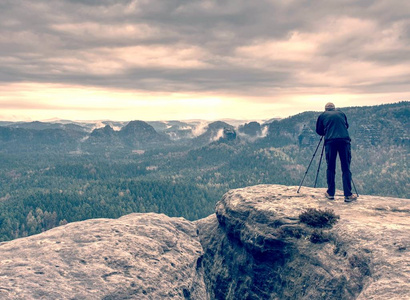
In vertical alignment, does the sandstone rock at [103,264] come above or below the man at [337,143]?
below

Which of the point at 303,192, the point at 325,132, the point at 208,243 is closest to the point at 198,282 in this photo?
the point at 208,243

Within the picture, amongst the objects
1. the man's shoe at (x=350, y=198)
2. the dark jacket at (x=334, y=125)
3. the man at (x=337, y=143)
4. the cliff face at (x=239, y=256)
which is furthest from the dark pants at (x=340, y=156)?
the cliff face at (x=239, y=256)

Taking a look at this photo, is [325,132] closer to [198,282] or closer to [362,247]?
[362,247]

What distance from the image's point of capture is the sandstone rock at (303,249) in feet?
54.8

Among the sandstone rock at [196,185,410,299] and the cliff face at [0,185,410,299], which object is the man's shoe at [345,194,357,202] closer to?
the sandstone rock at [196,185,410,299]

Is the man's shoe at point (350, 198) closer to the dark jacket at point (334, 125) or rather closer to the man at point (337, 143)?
the man at point (337, 143)

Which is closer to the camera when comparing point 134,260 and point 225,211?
point 134,260

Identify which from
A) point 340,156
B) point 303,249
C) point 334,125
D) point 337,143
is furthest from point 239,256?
point 334,125

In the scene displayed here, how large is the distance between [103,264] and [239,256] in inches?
483

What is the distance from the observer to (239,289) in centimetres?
2512

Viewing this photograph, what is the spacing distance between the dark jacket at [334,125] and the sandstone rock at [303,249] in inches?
229

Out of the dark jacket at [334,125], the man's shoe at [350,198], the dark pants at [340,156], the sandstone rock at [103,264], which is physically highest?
the dark jacket at [334,125]

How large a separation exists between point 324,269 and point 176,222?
55.1 feet

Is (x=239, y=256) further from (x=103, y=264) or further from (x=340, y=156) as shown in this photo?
(x=340, y=156)
